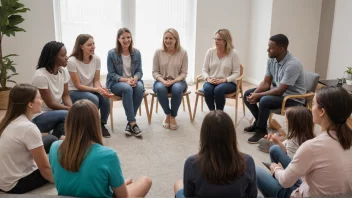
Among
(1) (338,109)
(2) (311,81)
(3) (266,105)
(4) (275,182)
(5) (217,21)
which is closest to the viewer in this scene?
(1) (338,109)

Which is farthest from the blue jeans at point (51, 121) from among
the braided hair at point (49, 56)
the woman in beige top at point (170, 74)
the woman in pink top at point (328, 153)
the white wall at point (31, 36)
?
the white wall at point (31, 36)

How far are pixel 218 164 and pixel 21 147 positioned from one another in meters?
1.23

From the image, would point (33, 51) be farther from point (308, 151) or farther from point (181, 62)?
point (308, 151)

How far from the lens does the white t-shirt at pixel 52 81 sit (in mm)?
3225

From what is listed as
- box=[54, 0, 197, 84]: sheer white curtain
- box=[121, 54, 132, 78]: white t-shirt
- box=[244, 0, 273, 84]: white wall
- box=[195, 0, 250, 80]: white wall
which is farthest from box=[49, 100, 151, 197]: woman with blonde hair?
box=[195, 0, 250, 80]: white wall

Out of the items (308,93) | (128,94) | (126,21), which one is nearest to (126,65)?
(128,94)

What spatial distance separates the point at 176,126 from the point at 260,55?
2.49 m

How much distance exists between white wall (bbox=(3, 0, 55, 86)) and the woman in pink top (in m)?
4.57

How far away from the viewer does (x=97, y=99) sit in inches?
149

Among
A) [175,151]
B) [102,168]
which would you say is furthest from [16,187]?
[175,151]

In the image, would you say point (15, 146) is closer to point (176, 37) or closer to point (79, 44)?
point (79, 44)

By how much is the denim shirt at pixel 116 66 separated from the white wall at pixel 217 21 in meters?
2.14

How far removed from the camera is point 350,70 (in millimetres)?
3889

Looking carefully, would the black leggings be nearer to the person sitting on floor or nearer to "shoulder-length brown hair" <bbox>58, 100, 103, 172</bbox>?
"shoulder-length brown hair" <bbox>58, 100, 103, 172</bbox>
